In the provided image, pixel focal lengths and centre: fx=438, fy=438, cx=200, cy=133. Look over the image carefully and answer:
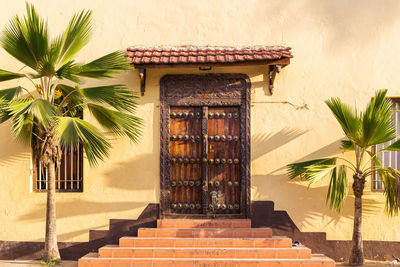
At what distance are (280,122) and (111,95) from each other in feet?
9.73

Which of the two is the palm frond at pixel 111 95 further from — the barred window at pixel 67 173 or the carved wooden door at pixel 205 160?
the barred window at pixel 67 173

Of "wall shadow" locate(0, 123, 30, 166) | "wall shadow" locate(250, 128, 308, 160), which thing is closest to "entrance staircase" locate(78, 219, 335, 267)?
"wall shadow" locate(250, 128, 308, 160)

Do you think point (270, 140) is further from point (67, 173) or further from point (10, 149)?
point (10, 149)

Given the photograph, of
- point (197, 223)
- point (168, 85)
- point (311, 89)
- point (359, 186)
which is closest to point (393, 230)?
point (359, 186)

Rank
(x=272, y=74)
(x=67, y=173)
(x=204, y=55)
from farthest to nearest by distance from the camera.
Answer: (x=67, y=173) → (x=272, y=74) → (x=204, y=55)

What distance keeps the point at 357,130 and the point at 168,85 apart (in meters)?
3.30

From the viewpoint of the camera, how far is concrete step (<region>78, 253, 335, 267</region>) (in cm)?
642

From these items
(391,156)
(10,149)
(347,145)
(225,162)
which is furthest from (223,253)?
(10,149)

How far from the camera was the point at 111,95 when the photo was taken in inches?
275

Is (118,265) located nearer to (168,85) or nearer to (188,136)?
(188,136)

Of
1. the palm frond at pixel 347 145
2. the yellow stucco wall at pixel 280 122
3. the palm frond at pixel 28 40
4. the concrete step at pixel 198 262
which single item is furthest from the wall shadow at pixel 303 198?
the palm frond at pixel 28 40

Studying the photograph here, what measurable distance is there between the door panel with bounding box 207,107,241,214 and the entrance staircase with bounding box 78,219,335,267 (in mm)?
579

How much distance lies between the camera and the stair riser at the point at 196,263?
6.42 m

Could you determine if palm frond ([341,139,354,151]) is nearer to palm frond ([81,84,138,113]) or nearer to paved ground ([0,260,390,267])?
paved ground ([0,260,390,267])
